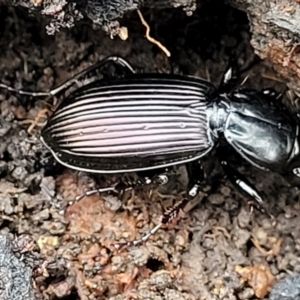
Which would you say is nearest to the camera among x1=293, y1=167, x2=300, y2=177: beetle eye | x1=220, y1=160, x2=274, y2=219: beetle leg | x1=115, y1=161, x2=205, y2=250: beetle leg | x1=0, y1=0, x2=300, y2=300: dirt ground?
x1=0, y1=0, x2=300, y2=300: dirt ground

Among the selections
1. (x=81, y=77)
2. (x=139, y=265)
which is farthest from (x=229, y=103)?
(x=139, y=265)

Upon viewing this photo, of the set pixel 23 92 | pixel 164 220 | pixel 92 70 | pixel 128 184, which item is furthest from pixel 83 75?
pixel 164 220

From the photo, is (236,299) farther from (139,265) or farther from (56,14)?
(56,14)

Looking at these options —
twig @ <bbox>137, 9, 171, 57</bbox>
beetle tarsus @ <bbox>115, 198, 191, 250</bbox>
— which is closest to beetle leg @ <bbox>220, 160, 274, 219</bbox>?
beetle tarsus @ <bbox>115, 198, 191, 250</bbox>

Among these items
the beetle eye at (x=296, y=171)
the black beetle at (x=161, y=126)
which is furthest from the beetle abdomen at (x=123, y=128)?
the beetle eye at (x=296, y=171)

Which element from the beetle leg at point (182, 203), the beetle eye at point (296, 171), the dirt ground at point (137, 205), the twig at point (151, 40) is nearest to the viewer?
the dirt ground at point (137, 205)

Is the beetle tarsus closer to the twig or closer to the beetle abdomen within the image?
the beetle abdomen

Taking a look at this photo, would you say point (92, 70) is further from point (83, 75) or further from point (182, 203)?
point (182, 203)

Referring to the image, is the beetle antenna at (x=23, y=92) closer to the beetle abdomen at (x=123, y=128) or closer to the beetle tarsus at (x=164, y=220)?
the beetle abdomen at (x=123, y=128)
